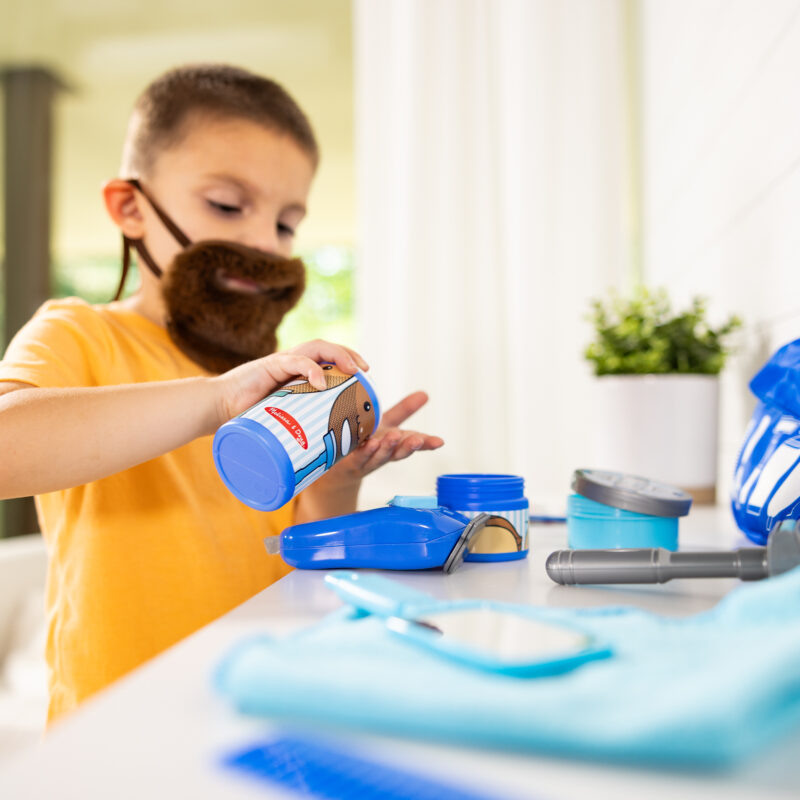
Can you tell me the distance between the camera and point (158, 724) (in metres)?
0.26

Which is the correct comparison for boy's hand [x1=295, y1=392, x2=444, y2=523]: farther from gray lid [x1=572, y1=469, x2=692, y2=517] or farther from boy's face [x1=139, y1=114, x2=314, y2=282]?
boy's face [x1=139, y1=114, x2=314, y2=282]

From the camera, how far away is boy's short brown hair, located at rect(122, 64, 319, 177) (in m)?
0.94

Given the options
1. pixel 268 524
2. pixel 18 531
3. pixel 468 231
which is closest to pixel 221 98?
pixel 268 524

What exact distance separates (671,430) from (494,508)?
458 millimetres

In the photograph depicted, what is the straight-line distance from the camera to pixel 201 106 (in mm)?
939

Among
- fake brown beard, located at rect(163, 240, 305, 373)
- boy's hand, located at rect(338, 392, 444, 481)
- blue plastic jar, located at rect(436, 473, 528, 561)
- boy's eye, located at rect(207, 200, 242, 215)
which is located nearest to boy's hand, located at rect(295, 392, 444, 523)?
boy's hand, located at rect(338, 392, 444, 481)

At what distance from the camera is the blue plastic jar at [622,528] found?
576 millimetres

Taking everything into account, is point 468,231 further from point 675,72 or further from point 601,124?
point 675,72

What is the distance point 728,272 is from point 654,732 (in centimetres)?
96

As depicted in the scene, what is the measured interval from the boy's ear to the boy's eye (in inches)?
4.4

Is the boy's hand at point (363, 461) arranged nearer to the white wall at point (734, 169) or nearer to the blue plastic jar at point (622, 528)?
the blue plastic jar at point (622, 528)

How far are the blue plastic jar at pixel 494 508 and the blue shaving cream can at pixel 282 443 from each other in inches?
3.9

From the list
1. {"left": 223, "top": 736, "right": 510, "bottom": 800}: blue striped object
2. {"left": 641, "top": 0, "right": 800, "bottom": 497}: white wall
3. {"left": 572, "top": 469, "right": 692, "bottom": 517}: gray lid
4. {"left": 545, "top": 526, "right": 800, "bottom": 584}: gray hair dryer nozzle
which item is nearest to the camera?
{"left": 223, "top": 736, "right": 510, "bottom": 800}: blue striped object

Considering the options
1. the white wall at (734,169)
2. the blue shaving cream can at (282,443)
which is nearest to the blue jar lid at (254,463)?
the blue shaving cream can at (282,443)
